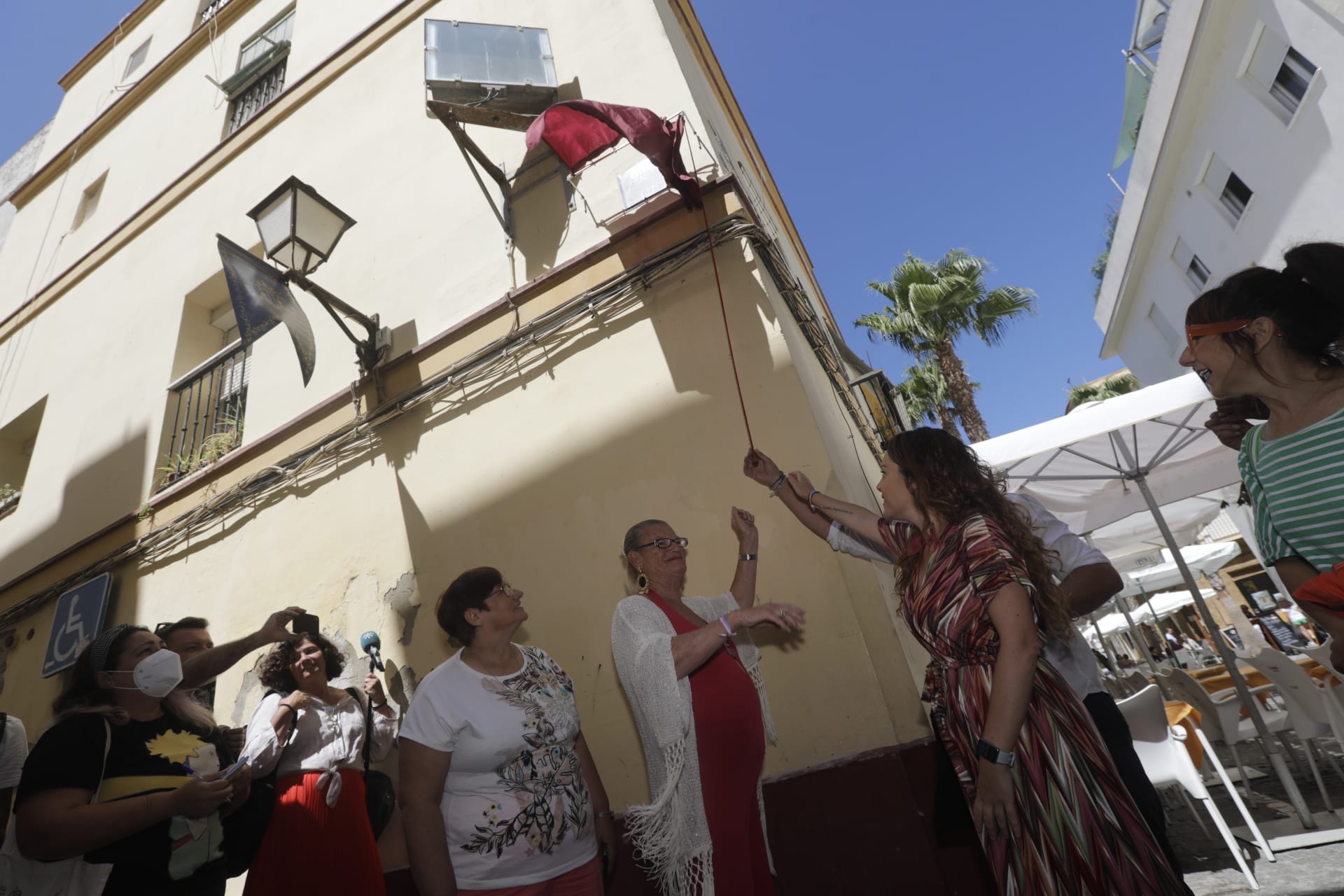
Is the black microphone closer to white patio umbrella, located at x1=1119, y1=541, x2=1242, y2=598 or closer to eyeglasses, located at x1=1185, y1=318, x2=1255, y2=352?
eyeglasses, located at x1=1185, y1=318, x2=1255, y2=352

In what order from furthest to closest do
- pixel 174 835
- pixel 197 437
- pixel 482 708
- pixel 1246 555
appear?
1. pixel 1246 555
2. pixel 197 437
3. pixel 482 708
4. pixel 174 835

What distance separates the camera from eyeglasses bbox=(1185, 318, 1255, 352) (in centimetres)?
188

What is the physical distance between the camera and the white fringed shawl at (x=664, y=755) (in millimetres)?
2188

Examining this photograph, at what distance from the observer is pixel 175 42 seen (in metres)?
9.46

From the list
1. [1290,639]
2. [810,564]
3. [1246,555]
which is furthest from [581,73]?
[1246,555]

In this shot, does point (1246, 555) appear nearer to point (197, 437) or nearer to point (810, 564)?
point (810, 564)

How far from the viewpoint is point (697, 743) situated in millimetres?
2328

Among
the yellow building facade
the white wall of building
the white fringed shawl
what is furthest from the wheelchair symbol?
the white wall of building

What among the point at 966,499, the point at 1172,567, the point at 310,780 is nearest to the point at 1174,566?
the point at 1172,567

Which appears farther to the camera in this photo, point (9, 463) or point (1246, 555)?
point (1246, 555)

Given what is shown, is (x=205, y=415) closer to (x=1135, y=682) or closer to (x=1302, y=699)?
(x=1302, y=699)

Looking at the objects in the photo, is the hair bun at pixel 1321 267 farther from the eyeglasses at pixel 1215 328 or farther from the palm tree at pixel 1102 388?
the palm tree at pixel 1102 388

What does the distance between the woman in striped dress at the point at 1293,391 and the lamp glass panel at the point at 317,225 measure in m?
4.55

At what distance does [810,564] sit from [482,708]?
4.97 feet
